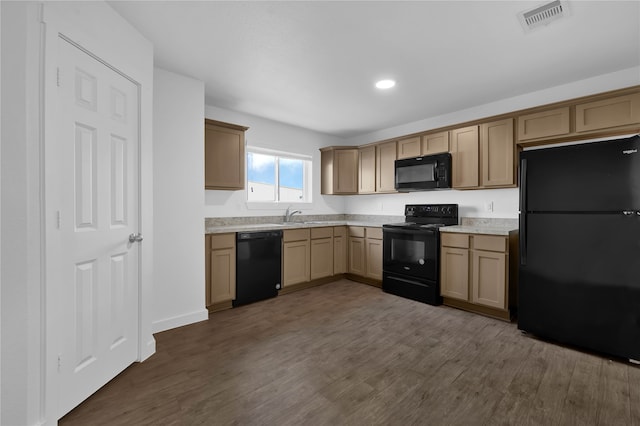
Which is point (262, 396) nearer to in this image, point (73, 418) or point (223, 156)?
point (73, 418)

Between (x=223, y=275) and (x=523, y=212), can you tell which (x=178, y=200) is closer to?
(x=223, y=275)

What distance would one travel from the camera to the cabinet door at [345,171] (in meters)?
4.88

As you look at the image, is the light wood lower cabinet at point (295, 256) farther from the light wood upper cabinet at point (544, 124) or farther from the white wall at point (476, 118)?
the light wood upper cabinet at point (544, 124)

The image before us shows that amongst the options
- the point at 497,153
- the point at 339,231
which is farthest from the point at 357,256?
the point at 497,153

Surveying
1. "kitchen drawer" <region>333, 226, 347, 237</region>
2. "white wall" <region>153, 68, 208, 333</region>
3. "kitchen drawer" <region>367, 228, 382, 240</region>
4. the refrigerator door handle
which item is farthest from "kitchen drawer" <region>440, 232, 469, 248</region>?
"white wall" <region>153, 68, 208, 333</region>

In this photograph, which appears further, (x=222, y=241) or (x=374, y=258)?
(x=374, y=258)

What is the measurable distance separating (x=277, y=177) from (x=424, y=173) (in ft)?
7.28

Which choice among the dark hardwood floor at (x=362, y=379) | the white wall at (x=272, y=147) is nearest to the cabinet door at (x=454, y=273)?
the dark hardwood floor at (x=362, y=379)

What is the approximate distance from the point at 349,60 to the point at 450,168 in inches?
78.7

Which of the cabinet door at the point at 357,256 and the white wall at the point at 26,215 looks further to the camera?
the cabinet door at the point at 357,256

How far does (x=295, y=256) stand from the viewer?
3.99 m

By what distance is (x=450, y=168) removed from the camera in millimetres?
3689

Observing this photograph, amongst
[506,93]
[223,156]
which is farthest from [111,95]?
[506,93]

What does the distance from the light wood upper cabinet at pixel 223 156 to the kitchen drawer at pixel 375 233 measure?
79.8 inches
